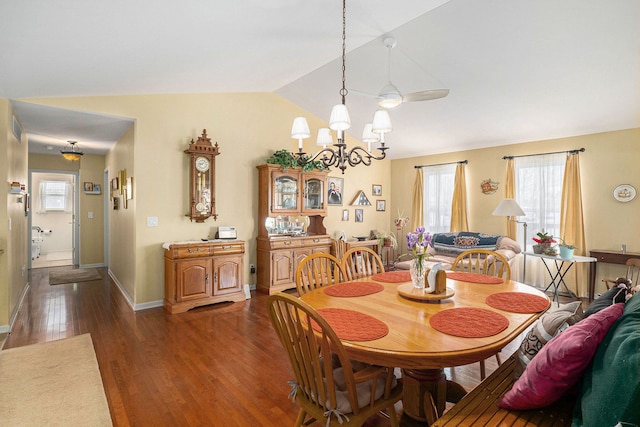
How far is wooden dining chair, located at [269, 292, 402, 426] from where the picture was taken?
1.39 metres

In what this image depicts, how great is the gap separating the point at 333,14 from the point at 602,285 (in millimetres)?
5116

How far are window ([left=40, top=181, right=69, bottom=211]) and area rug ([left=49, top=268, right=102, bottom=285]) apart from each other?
3.62 metres

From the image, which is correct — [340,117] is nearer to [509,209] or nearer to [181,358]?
[181,358]

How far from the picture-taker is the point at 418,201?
269 inches

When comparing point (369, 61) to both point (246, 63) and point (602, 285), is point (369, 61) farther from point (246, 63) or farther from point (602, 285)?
point (602, 285)

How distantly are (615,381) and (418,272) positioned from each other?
Result: 1.31 metres

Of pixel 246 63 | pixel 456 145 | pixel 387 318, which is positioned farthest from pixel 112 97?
pixel 456 145

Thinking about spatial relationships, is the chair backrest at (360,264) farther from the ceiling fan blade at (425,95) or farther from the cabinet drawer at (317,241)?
the cabinet drawer at (317,241)

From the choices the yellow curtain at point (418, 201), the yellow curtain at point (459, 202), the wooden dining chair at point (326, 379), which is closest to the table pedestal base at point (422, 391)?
the wooden dining chair at point (326, 379)

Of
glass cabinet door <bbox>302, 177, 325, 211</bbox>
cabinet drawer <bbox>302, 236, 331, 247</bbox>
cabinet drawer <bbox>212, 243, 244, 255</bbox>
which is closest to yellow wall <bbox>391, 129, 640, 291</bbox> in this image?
cabinet drawer <bbox>302, 236, 331, 247</bbox>

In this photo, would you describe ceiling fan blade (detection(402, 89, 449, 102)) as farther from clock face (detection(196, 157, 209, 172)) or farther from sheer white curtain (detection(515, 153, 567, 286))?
sheer white curtain (detection(515, 153, 567, 286))

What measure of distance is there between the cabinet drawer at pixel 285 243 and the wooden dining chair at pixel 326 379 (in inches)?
131

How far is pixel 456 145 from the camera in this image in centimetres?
610

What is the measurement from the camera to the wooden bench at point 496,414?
4.00ft
